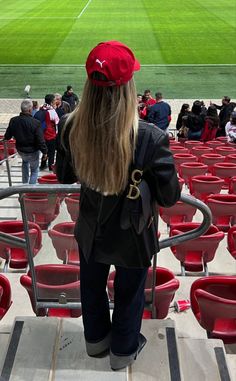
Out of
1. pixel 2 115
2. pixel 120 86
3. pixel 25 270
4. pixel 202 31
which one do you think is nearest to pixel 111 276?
pixel 25 270

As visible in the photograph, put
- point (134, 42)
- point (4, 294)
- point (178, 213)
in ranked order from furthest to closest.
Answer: point (134, 42)
point (178, 213)
point (4, 294)

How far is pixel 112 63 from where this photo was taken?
2.18 m

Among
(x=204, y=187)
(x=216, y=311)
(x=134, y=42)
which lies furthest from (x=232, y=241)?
(x=134, y=42)

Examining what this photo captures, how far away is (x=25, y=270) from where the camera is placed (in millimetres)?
4863

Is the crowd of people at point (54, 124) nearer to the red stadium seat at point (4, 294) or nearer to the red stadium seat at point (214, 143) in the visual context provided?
the red stadium seat at point (214, 143)

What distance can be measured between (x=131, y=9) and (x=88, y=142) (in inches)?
1654

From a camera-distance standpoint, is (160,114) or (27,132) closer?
(27,132)

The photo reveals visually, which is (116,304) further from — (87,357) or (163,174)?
(163,174)

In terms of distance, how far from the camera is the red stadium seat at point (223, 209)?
548 centimetres

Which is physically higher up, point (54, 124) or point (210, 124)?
point (54, 124)

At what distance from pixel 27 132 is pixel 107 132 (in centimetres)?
560

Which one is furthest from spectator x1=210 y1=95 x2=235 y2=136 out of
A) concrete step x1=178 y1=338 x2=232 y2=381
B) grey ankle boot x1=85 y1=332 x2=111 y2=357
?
grey ankle boot x1=85 y1=332 x2=111 y2=357

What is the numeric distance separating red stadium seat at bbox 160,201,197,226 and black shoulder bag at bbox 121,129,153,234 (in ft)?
10.9

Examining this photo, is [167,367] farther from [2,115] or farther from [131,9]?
[131,9]
